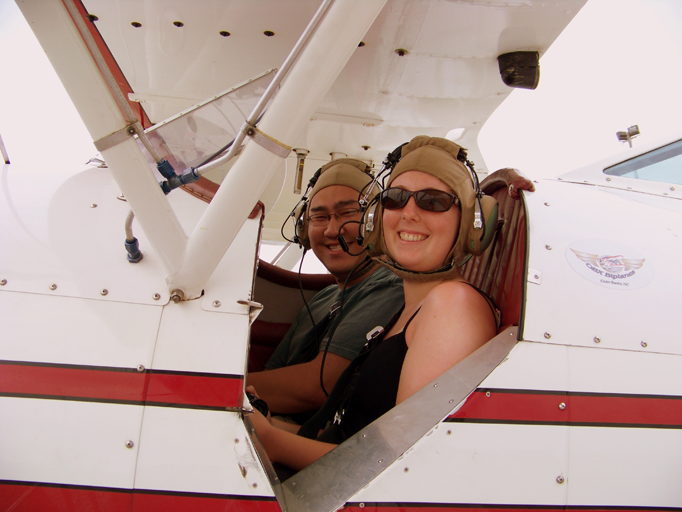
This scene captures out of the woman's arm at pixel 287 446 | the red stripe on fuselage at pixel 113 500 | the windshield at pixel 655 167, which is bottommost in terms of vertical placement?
the red stripe on fuselage at pixel 113 500

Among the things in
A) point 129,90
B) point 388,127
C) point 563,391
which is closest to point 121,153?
point 563,391

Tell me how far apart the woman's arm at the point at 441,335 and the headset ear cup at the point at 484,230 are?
14 cm

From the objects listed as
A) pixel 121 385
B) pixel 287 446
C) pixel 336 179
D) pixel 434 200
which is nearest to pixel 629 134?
pixel 336 179

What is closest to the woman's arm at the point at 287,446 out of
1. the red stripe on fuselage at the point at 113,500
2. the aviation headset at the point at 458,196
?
the red stripe on fuselage at the point at 113,500

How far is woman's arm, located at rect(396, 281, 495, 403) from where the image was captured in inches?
52.4

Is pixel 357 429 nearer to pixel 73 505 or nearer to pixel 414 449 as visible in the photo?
pixel 414 449

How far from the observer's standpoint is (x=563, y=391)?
4.42 feet

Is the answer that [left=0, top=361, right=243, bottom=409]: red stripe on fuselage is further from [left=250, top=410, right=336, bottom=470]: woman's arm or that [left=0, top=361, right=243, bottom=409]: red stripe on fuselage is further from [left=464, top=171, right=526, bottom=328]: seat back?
[left=464, top=171, right=526, bottom=328]: seat back

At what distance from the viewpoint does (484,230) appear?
59.2 inches

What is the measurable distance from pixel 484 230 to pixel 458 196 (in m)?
0.12

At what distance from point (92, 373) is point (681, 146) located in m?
2.45

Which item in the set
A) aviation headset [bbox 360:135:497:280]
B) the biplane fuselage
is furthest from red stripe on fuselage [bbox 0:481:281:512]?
aviation headset [bbox 360:135:497:280]

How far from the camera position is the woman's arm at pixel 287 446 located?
1.41 metres

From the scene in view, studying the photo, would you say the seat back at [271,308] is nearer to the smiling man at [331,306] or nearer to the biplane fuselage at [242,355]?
the smiling man at [331,306]
